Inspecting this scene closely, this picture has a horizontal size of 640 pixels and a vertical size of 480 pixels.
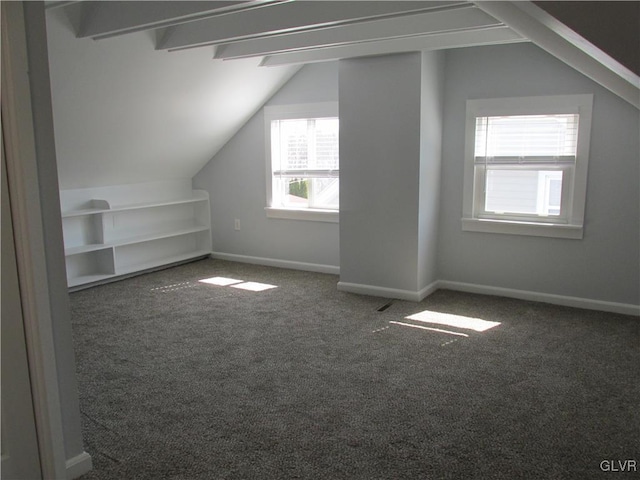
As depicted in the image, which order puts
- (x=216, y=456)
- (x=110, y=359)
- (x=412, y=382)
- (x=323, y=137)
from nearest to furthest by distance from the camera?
1. (x=216, y=456)
2. (x=412, y=382)
3. (x=110, y=359)
4. (x=323, y=137)

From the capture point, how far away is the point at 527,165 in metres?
4.46

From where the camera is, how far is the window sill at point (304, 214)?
5.47m

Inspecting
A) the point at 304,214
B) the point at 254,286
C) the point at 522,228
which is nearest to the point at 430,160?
the point at 522,228

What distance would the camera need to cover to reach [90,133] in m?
4.55

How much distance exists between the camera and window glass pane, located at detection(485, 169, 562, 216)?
444 cm

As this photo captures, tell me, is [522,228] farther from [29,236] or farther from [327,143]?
[29,236]

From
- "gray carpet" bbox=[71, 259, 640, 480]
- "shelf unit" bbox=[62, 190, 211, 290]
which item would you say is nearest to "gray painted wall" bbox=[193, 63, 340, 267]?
"shelf unit" bbox=[62, 190, 211, 290]

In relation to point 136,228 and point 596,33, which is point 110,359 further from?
point 596,33

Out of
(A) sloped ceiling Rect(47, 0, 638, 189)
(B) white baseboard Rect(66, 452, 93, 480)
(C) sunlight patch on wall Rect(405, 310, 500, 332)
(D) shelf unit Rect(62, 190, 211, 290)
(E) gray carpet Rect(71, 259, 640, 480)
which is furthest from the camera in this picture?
(D) shelf unit Rect(62, 190, 211, 290)

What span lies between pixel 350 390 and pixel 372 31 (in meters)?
2.52

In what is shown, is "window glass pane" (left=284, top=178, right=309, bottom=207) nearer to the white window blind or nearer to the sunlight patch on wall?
the white window blind

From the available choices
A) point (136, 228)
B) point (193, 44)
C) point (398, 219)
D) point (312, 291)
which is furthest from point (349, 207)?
point (136, 228)

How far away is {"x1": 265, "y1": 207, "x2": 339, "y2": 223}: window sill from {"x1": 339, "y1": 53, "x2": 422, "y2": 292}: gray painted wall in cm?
65

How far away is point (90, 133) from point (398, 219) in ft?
9.05
